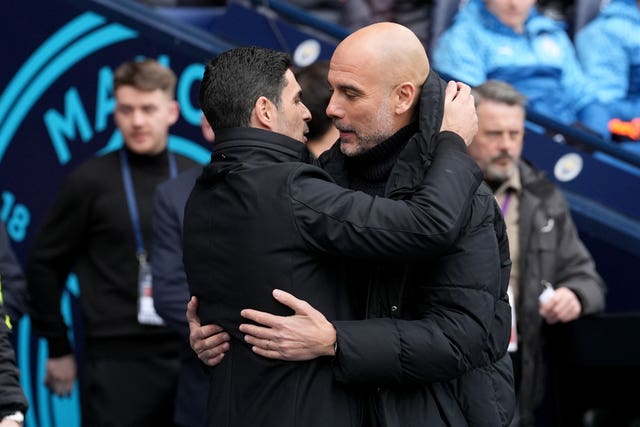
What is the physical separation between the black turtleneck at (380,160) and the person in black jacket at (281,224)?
0.03m

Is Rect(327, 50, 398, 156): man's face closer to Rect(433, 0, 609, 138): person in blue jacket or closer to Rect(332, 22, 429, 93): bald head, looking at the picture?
Rect(332, 22, 429, 93): bald head

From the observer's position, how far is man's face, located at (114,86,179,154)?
5.82 meters

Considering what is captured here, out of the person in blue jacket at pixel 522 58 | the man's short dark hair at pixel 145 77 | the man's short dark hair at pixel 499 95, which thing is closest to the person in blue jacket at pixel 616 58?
the person in blue jacket at pixel 522 58

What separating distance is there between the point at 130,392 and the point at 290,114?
241cm

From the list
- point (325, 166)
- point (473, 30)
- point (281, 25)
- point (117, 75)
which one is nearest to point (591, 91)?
point (473, 30)

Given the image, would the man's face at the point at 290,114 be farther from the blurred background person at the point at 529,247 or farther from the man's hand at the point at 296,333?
the blurred background person at the point at 529,247

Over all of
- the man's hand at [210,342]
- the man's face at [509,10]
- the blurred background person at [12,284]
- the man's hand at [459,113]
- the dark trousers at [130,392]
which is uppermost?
the man's face at [509,10]

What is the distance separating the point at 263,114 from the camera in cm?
348

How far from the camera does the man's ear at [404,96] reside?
11.3ft

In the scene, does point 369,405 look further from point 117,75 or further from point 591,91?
point 591,91

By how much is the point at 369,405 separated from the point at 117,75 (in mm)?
2944

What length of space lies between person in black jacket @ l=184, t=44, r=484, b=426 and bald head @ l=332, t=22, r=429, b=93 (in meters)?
0.02

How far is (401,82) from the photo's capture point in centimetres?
344

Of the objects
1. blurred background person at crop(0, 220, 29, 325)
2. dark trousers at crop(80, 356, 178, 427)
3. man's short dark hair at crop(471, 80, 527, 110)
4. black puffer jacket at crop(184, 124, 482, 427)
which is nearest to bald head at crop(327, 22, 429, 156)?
black puffer jacket at crop(184, 124, 482, 427)
